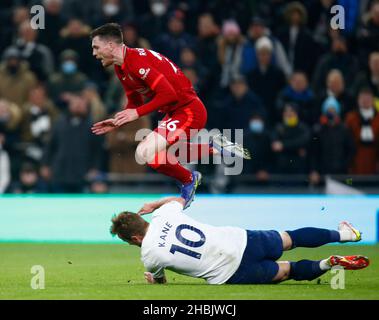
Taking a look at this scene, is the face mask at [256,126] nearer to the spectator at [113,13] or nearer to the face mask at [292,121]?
the face mask at [292,121]

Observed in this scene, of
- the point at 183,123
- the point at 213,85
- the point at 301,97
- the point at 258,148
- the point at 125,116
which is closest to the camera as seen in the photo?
the point at 125,116

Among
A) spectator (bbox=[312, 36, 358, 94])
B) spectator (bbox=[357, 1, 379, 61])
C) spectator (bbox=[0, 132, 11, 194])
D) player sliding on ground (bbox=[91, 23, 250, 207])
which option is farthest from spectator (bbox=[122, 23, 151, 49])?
player sliding on ground (bbox=[91, 23, 250, 207])

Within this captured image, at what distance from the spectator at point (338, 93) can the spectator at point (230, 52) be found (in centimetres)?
150

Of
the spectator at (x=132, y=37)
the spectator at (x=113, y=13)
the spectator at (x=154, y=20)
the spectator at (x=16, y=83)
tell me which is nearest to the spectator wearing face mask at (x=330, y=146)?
the spectator at (x=132, y=37)

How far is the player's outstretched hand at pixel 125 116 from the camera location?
10953 millimetres

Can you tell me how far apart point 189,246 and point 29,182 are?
787 centimetres

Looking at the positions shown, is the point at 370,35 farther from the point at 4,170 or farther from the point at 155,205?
the point at 155,205

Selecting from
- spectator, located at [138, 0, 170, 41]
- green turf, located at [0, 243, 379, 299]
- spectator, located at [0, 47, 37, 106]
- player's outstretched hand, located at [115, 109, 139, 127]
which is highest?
spectator, located at [138, 0, 170, 41]

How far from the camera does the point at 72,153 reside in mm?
17234

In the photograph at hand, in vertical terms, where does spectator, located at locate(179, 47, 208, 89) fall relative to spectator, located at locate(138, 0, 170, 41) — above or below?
below

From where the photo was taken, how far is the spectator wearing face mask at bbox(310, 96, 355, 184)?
17.0 metres

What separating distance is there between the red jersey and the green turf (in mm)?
1818
